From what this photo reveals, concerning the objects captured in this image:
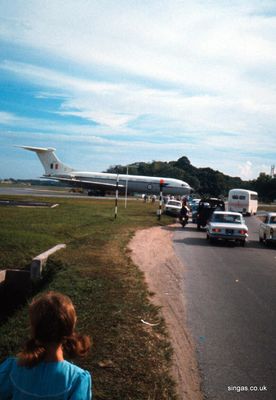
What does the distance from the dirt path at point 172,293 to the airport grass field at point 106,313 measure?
17cm

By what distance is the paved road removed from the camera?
549 centimetres

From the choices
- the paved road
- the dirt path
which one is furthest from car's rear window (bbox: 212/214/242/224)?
the paved road

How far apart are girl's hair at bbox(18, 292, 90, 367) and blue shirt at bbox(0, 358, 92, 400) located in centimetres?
8

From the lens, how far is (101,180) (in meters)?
71.6

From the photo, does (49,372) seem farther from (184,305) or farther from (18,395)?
(184,305)

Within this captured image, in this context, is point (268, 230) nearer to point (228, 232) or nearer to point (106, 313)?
point (228, 232)

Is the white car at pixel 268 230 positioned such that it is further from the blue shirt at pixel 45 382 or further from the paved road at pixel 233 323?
the blue shirt at pixel 45 382

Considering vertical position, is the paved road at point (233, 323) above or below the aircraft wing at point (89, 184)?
below

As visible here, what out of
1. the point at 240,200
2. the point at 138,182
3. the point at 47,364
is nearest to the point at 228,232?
the point at 47,364

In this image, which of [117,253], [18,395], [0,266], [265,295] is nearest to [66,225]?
[117,253]

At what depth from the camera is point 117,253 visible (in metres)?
14.8

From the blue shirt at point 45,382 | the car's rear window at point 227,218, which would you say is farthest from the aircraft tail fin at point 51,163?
the blue shirt at point 45,382

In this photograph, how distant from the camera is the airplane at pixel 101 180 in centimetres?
6881

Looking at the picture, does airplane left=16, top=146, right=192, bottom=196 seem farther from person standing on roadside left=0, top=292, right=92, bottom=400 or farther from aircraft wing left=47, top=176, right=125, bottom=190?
person standing on roadside left=0, top=292, right=92, bottom=400
